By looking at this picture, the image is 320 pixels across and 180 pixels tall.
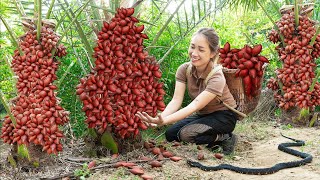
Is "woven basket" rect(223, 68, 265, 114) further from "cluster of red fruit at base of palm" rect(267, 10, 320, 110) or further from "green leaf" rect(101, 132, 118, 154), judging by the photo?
"cluster of red fruit at base of palm" rect(267, 10, 320, 110)

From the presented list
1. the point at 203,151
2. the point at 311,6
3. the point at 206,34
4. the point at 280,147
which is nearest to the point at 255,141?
the point at 280,147

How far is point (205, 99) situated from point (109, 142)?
80cm

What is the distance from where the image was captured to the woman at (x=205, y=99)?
10.9 feet

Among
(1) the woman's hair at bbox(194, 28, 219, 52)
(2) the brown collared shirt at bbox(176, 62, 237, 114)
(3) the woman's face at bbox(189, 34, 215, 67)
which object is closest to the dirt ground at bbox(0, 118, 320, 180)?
(2) the brown collared shirt at bbox(176, 62, 237, 114)

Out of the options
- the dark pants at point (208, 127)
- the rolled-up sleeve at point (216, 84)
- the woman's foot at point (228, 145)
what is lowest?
the woman's foot at point (228, 145)

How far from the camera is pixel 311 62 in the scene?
4.94 metres

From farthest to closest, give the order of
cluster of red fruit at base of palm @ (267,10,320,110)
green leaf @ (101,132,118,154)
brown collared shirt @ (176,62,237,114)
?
1. cluster of red fruit at base of palm @ (267,10,320,110)
2. brown collared shirt @ (176,62,237,114)
3. green leaf @ (101,132,118,154)

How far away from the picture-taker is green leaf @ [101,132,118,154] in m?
3.00

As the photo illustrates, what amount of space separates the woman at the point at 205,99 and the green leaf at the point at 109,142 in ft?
1.64

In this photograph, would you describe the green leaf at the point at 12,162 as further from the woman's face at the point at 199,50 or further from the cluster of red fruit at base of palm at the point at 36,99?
the woman's face at the point at 199,50

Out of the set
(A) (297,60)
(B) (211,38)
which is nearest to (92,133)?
(B) (211,38)

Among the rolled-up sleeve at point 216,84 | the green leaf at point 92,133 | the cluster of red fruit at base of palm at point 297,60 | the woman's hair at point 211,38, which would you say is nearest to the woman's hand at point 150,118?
the green leaf at point 92,133

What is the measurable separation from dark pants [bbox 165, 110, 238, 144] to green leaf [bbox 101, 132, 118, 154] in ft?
2.58

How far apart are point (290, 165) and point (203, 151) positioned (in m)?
0.70
